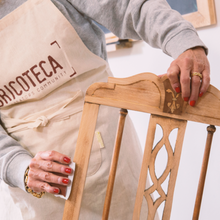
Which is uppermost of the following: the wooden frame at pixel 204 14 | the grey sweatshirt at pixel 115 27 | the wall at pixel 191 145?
the wooden frame at pixel 204 14

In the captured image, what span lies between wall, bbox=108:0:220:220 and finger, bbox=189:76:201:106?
428 mm

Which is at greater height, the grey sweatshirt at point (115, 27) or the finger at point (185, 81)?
the grey sweatshirt at point (115, 27)

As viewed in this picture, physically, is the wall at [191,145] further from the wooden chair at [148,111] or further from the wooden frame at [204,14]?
the wooden chair at [148,111]

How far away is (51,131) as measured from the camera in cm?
60

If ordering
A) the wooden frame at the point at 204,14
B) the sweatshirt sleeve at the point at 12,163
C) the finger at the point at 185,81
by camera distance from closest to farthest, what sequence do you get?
the finger at the point at 185,81 < the sweatshirt sleeve at the point at 12,163 < the wooden frame at the point at 204,14

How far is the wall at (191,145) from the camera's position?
767 millimetres

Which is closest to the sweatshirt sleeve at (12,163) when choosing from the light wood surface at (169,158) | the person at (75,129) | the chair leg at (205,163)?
the person at (75,129)

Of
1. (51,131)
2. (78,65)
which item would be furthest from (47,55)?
(51,131)

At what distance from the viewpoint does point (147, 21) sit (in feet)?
1.56

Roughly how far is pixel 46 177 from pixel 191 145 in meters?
0.60

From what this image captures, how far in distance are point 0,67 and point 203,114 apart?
513 millimetres

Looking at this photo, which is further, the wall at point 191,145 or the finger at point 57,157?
the wall at point 191,145

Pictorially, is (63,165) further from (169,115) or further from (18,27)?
(18,27)

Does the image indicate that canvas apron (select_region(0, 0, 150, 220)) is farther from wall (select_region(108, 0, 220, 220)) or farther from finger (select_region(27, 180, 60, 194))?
wall (select_region(108, 0, 220, 220))
